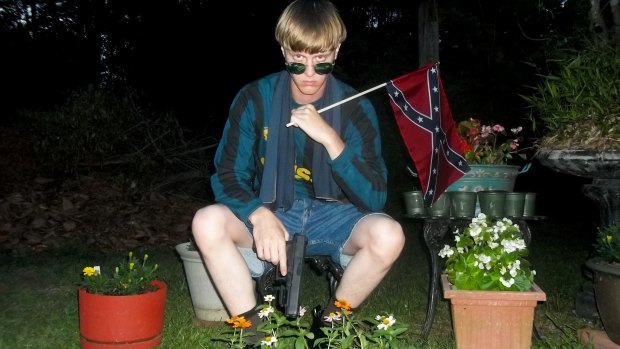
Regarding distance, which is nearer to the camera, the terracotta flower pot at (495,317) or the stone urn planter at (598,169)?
the terracotta flower pot at (495,317)

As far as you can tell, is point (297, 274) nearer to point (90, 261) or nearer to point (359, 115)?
point (359, 115)

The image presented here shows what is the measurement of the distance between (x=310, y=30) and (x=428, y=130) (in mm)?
716

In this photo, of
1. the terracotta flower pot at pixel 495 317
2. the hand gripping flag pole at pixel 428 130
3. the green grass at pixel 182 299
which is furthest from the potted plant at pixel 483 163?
the green grass at pixel 182 299

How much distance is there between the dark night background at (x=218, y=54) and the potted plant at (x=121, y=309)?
520 centimetres

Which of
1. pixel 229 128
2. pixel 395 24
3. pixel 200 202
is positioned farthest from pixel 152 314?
pixel 395 24

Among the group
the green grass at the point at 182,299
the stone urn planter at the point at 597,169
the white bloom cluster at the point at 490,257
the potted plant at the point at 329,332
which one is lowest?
the green grass at the point at 182,299

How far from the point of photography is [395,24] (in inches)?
342

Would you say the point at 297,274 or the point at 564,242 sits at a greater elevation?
the point at 297,274

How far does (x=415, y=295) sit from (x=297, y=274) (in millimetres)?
1938

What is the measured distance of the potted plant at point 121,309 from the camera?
2229 millimetres

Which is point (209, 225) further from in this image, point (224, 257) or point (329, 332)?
point (329, 332)

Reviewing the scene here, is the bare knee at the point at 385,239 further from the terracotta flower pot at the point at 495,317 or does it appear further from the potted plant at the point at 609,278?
the potted plant at the point at 609,278

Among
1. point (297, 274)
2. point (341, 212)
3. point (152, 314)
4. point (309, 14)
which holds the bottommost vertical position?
point (152, 314)

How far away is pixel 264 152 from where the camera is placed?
8.05 ft
